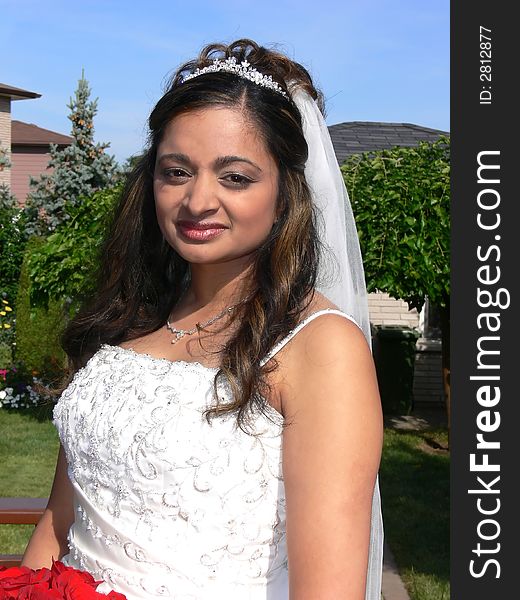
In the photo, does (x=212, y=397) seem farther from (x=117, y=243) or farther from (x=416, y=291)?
(x=416, y=291)

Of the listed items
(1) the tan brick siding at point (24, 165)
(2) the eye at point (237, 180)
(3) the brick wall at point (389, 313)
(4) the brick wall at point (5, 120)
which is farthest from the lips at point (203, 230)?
(1) the tan brick siding at point (24, 165)

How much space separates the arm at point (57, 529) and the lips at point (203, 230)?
0.87m

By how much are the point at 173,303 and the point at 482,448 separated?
6.26 feet

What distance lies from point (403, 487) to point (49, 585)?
21.8 ft

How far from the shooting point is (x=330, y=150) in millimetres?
2475

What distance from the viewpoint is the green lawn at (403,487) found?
6.00 metres

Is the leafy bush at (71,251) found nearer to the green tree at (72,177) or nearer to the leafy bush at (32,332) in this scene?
the leafy bush at (32,332)

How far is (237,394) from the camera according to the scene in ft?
6.37

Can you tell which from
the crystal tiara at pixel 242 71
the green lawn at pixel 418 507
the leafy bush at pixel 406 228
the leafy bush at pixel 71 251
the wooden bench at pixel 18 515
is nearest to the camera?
the crystal tiara at pixel 242 71

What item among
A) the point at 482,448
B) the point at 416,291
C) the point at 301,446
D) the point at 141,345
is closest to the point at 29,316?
the point at 416,291

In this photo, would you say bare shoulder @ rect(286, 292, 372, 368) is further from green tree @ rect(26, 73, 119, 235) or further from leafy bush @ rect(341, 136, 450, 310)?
green tree @ rect(26, 73, 119, 235)

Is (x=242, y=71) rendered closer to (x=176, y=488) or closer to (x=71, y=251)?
(x=176, y=488)

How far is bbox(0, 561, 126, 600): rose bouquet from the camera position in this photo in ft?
5.46

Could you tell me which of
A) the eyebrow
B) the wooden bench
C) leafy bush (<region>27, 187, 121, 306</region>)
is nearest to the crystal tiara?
the eyebrow
